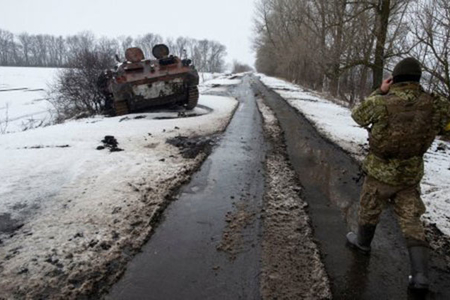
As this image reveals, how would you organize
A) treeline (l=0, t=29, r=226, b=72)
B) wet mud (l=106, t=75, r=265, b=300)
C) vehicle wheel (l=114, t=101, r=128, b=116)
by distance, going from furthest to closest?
1. treeline (l=0, t=29, r=226, b=72)
2. vehicle wheel (l=114, t=101, r=128, b=116)
3. wet mud (l=106, t=75, r=265, b=300)

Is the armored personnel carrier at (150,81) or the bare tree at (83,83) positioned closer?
the armored personnel carrier at (150,81)

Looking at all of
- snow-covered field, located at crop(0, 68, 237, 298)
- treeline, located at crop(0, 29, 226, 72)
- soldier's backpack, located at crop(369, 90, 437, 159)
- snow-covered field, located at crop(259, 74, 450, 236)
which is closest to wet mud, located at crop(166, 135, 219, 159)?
snow-covered field, located at crop(0, 68, 237, 298)

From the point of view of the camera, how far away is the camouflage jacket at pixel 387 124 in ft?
9.66

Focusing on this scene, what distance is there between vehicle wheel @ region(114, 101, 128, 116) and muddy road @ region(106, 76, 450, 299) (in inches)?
261

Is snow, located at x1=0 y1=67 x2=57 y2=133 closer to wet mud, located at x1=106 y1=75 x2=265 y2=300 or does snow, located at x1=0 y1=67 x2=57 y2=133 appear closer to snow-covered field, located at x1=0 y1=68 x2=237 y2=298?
snow-covered field, located at x1=0 y1=68 x2=237 y2=298

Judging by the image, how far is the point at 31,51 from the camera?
134375 mm

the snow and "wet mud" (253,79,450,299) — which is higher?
"wet mud" (253,79,450,299)

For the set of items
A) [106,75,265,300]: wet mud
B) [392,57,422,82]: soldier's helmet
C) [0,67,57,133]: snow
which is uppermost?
[392,57,422,82]: soldier's helmet

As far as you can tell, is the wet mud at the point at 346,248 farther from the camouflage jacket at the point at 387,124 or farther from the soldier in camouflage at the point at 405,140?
the camouflage jacket at the point at 387,124

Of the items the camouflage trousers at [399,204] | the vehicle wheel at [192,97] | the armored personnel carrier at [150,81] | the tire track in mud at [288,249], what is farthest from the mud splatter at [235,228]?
the vehicle wheel at [192,97]

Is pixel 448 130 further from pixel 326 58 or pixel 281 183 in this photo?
pixel 326 58

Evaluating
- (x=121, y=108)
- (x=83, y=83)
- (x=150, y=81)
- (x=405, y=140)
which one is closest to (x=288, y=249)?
(x=405, y=140)

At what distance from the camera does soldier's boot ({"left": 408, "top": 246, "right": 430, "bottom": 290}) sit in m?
2.90

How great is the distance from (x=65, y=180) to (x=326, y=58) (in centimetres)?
1489
